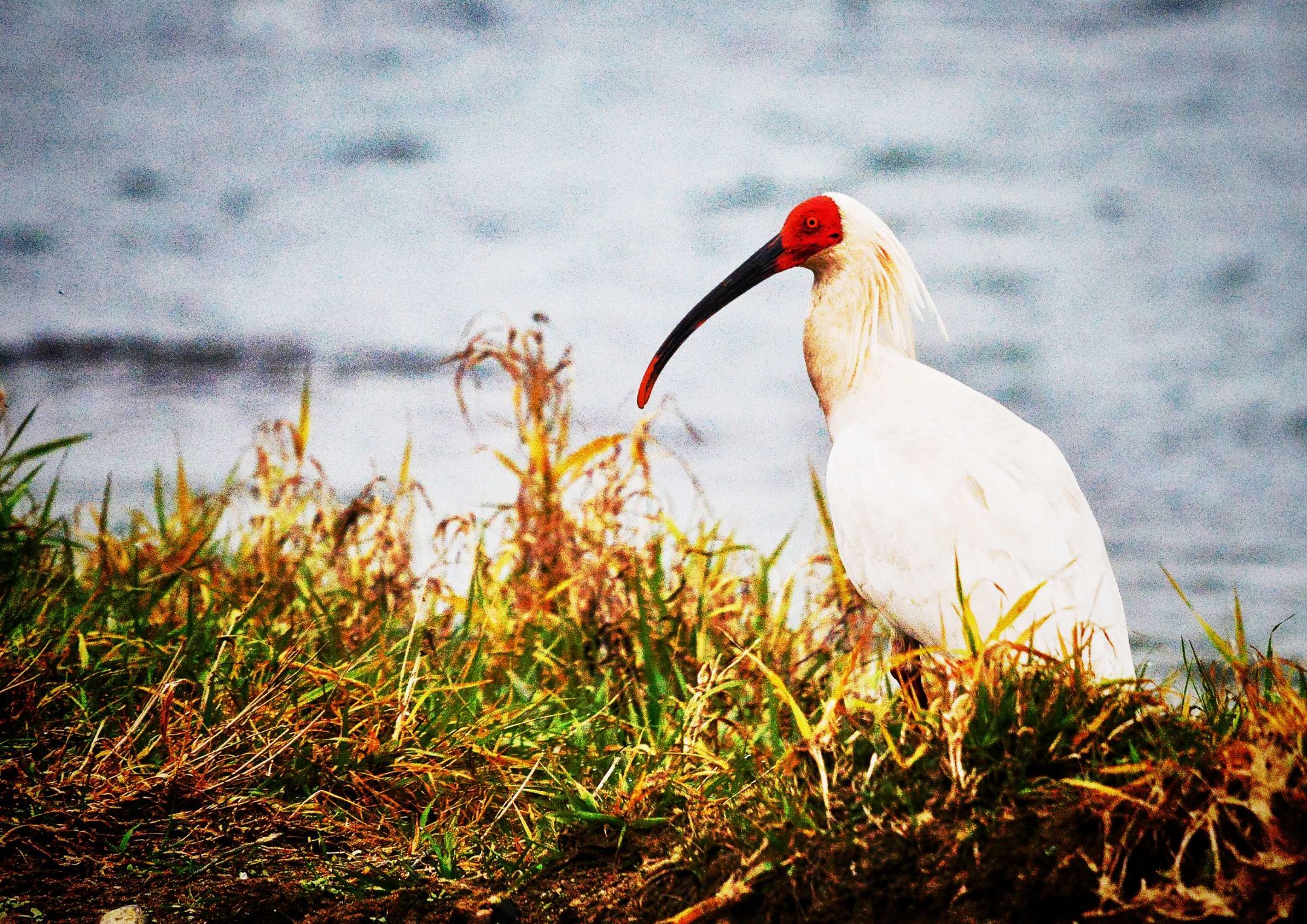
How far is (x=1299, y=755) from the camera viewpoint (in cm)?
190

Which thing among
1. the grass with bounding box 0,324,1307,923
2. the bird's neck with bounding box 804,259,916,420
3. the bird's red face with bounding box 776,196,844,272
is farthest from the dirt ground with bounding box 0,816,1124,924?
the bird's red face with bounding box 776,196,844,272

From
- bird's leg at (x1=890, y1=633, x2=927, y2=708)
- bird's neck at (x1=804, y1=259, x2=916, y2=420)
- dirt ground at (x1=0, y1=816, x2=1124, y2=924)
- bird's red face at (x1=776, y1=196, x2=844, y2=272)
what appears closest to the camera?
dirt ground at (x1=0, y1=816, x2=1124, y2=924)

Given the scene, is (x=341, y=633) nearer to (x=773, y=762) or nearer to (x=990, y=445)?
(x=773, y=762)

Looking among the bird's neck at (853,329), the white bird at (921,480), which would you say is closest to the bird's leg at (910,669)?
the white bird at (921,480)

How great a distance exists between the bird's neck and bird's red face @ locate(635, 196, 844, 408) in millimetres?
112

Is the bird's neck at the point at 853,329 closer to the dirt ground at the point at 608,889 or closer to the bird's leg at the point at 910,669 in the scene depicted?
the bird's leg at the point at 910,669

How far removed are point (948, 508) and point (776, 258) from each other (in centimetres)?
124

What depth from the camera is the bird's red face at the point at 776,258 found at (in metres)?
3.94

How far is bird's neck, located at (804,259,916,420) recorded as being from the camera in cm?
382

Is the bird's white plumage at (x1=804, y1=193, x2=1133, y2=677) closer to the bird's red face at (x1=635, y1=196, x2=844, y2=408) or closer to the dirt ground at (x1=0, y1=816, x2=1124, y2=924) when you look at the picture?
the bird's red face at (x1=635, y1=196, x2=844, y2=408)

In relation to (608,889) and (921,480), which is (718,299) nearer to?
(921,480)

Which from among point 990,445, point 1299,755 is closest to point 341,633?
point 990,445

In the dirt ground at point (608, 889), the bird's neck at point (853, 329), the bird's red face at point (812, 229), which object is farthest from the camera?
the bird's red face at point (812, 229)

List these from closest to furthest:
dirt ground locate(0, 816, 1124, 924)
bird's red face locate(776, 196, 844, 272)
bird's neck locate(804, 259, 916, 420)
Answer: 1. dirt ground locate(0, 816, 1124, 924)
2. bird's neck locate(804, 259, 916, 420)
3. bird's red face locate(776, 196, 844, 272)
